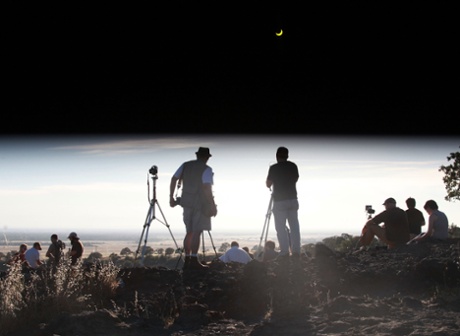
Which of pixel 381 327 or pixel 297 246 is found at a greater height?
pixel 297 246

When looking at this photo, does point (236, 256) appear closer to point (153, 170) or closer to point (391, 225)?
point (153, 170)

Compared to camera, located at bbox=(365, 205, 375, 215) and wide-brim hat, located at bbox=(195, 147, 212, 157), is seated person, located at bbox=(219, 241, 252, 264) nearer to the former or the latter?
wide-brim hat, located at bbox=(195, 147, 212, 157)

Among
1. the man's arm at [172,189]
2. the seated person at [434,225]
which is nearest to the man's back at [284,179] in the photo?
the man's arm at [172,189]

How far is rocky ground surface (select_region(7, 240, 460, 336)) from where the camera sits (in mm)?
8320

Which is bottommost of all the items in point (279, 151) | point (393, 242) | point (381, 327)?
point (381, 327)

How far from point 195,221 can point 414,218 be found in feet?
22.1

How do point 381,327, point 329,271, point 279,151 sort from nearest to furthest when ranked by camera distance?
point 381,327, point 329,271, point 279,151

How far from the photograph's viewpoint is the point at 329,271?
10992mm

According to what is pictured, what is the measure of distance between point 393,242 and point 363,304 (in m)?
5.13

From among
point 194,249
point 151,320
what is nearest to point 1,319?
point 151,320

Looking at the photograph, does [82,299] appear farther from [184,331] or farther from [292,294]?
[292,294]

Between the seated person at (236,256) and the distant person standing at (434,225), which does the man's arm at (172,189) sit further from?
the distant person standing at (434,225)

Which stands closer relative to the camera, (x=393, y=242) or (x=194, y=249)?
(x=194, y=249)

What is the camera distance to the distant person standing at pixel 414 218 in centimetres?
1563
